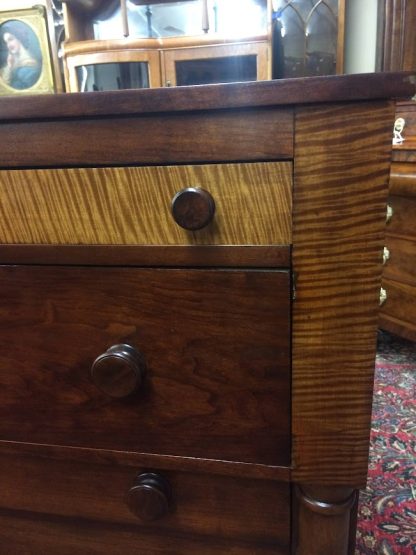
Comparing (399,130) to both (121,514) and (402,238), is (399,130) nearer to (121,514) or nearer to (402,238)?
(402,238)

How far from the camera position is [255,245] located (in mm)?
422

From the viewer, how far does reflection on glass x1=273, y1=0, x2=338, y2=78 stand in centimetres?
154

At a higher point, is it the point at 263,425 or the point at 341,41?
the point at 341,41

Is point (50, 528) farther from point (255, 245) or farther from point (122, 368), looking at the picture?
point (255, 245)

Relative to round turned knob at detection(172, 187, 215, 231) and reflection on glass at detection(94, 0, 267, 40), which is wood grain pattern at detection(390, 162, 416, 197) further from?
round turned knob at detection(172, 187, 215, 231)

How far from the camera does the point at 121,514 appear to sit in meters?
0.56

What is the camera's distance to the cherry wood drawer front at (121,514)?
1.71ft

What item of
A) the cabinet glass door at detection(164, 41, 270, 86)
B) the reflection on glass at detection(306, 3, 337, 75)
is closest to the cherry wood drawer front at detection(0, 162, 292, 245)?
the cabinet glass door at detection(164, 41, 270, 86)

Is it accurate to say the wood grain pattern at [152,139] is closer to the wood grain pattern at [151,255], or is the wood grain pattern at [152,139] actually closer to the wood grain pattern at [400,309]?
the wood grain pattern at [151,255]

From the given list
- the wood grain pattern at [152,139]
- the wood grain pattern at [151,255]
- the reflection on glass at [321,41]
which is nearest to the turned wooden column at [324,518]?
the wood grain pattern at [151,255]

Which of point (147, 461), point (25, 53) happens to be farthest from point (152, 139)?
point (25, 53)

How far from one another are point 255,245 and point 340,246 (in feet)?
0.26

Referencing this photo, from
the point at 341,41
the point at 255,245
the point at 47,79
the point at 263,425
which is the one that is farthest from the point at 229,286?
the point at 47,79

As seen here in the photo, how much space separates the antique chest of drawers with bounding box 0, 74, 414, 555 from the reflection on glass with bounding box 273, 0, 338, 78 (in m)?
1.27
